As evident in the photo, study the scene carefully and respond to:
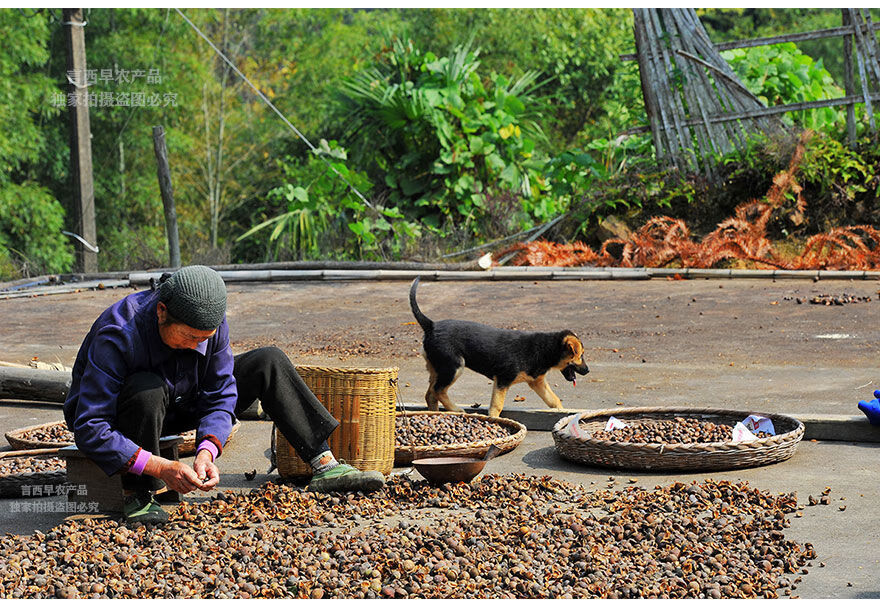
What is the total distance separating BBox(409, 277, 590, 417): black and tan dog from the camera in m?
5.51

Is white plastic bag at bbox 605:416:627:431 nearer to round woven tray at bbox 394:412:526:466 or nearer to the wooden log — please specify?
round woven tray at bbox 394:412:526:466

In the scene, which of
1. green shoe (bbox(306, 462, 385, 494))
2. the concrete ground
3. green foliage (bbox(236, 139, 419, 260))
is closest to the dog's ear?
the concrete ground

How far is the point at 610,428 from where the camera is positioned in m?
5.11

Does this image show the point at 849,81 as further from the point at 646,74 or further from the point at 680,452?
the point at 680,452

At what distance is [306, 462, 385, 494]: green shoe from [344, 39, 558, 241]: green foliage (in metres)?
11.4

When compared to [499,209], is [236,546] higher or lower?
lower

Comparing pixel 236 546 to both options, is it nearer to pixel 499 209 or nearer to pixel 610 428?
pixel 610 428

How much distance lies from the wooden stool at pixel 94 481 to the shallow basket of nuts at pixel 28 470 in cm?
23

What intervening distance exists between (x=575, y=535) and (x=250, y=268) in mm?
10672

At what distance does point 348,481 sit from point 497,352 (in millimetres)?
1562

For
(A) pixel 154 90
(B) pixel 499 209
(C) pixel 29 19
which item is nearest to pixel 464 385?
(B) pixel 499 209

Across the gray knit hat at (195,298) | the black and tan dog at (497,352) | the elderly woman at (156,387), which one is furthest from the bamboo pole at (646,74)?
the gray knit hat at (195,298)

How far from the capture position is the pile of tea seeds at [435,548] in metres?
3.09

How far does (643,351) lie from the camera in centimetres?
822
